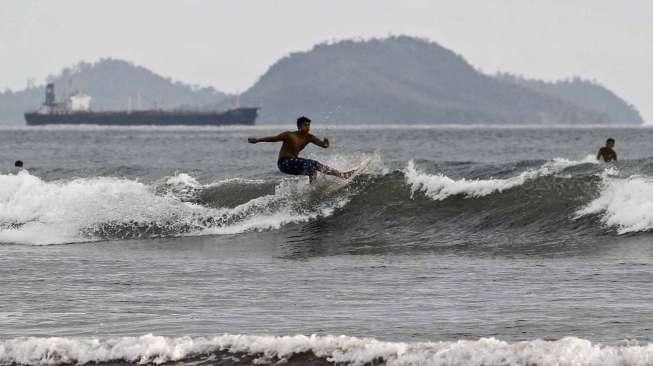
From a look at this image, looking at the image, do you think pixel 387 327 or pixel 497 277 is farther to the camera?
pixel 497 277

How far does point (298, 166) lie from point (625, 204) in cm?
593

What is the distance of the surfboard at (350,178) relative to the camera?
2286 cm

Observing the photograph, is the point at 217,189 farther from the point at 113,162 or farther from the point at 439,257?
the point at 113,162

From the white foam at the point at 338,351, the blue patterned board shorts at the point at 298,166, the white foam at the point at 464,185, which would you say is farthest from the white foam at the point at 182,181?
the white foam at the point at 338,351

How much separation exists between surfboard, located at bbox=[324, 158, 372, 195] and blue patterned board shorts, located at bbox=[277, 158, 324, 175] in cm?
140

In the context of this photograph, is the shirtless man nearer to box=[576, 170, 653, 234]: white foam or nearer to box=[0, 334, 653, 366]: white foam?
box=[576, 170, 653, 234]: white foam

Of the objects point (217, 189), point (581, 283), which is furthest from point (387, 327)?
point (217, 189)

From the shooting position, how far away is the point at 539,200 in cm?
2095

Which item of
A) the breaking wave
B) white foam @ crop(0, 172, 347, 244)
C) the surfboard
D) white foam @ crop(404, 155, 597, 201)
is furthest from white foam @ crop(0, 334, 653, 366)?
the surfboard

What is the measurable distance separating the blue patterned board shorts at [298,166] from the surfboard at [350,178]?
1404 mm

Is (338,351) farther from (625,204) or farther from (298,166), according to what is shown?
(298,166)

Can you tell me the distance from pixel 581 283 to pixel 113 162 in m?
54.3

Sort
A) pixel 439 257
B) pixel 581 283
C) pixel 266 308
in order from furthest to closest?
pixel 439 257
pixel 581 283
pixel 266 308

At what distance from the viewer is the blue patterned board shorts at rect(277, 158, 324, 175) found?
68.7 feet
